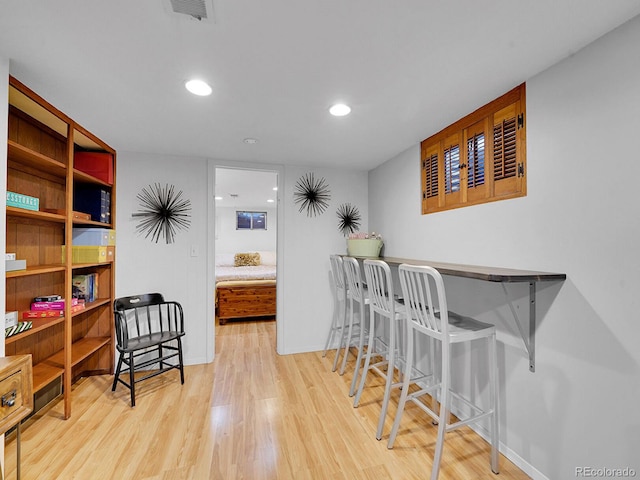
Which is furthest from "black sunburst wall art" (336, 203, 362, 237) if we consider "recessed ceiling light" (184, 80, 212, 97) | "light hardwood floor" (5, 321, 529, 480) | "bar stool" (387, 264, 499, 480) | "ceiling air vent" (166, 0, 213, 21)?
"ceiling air vent" (166, 0, 213, 21)

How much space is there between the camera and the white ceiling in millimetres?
1118

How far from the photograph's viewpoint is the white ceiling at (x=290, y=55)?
1.12 m

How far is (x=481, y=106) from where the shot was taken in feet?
6.15

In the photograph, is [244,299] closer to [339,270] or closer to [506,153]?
[339,270]

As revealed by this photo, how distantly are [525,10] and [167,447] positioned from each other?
9.38 ft

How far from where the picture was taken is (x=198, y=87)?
65.2 inches

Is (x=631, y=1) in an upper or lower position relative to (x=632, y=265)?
upper

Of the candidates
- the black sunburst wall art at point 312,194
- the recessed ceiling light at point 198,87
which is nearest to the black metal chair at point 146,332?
the black sunburst wall art at point 312,194

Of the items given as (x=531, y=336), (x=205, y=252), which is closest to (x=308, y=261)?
(x=205, y=252)

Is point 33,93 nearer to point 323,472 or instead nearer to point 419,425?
→ point 323,472

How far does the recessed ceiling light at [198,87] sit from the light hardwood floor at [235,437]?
2155mm

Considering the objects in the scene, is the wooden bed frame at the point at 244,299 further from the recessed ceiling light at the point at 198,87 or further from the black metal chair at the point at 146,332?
the recessed ceiling light at the point at 198,87

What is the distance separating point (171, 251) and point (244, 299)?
1.80 meters

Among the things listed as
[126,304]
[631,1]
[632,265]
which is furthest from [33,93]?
[632,265]
